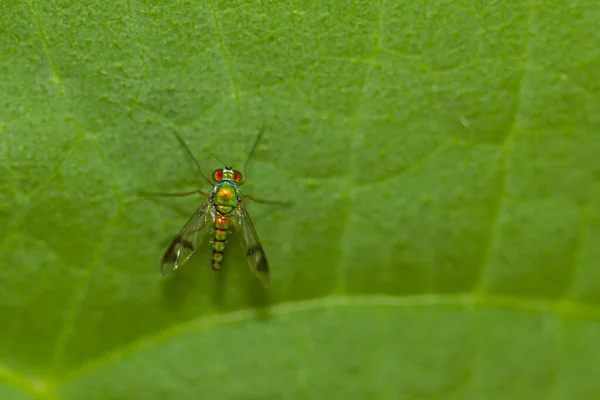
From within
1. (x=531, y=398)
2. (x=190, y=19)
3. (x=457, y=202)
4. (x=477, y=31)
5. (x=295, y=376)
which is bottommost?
(x=531, y=398)

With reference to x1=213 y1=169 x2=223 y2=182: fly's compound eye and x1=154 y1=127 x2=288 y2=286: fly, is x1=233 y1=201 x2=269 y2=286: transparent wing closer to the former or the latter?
x1=154 y1=127 x2=288 y2=286: fly

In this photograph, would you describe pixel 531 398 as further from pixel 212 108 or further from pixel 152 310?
pixel 212 108

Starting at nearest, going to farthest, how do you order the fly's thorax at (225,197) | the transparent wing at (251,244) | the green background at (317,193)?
the green background at (317,193)
the transparent wing at (251,244)
the fly's thorax at (225,197)

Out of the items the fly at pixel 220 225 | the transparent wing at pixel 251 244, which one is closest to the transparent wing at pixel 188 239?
the fly at pixel 220 225

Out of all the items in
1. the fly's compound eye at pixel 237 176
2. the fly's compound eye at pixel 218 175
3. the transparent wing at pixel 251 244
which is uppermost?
the fly's compound eye at pixel 218 175

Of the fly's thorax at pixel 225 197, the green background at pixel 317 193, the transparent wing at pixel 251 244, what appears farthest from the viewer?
the fly's thorax at pixel 225 197

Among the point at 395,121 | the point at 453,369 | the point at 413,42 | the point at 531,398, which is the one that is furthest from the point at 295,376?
the point at 413,42

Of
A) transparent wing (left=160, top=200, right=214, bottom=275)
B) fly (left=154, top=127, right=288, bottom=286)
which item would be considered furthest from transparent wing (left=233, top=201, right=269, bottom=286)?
transparent wing (left=160, top=200, right=214, bottom=275)

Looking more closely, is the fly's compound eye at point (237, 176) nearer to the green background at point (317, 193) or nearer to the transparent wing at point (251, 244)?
the green background at point (317, 193)
